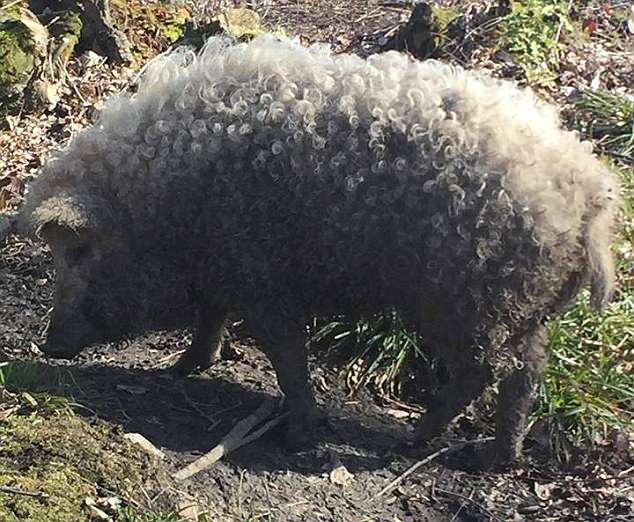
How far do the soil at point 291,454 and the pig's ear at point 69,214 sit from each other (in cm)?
74

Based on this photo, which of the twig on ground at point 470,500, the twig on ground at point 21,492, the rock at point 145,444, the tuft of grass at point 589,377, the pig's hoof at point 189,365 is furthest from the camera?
the pig's hoof at point 189,365

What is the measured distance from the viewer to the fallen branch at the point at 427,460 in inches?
186

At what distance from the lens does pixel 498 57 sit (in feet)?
26.8

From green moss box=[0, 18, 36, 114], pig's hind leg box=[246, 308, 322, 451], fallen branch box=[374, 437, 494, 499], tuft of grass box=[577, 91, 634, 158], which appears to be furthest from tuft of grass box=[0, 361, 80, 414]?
tuft of grass box=[577, 91, 634, 158]

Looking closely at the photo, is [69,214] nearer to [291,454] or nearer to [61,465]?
[61,465]

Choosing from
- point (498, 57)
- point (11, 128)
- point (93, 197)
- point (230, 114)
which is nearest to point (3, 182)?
point (11, 128)

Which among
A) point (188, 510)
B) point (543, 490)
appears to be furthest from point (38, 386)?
point (543, 490)

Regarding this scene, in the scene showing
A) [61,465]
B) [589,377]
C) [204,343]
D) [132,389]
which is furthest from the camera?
[589,377]

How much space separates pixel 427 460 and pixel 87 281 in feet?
5.48

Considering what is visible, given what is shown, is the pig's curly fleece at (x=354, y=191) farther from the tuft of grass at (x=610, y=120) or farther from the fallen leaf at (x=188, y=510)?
the tuft of grass at (x=610, y=120)

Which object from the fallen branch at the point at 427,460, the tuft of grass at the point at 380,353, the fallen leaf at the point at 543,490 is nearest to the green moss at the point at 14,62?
the tuft of grass at the point at 380,353

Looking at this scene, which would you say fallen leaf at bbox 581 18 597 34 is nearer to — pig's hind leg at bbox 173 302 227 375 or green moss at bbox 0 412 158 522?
pig's hind leg at bbox 173 302 227 375

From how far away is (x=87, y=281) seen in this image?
15.5 ft

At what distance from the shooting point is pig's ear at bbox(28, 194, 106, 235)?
454 centimetres
